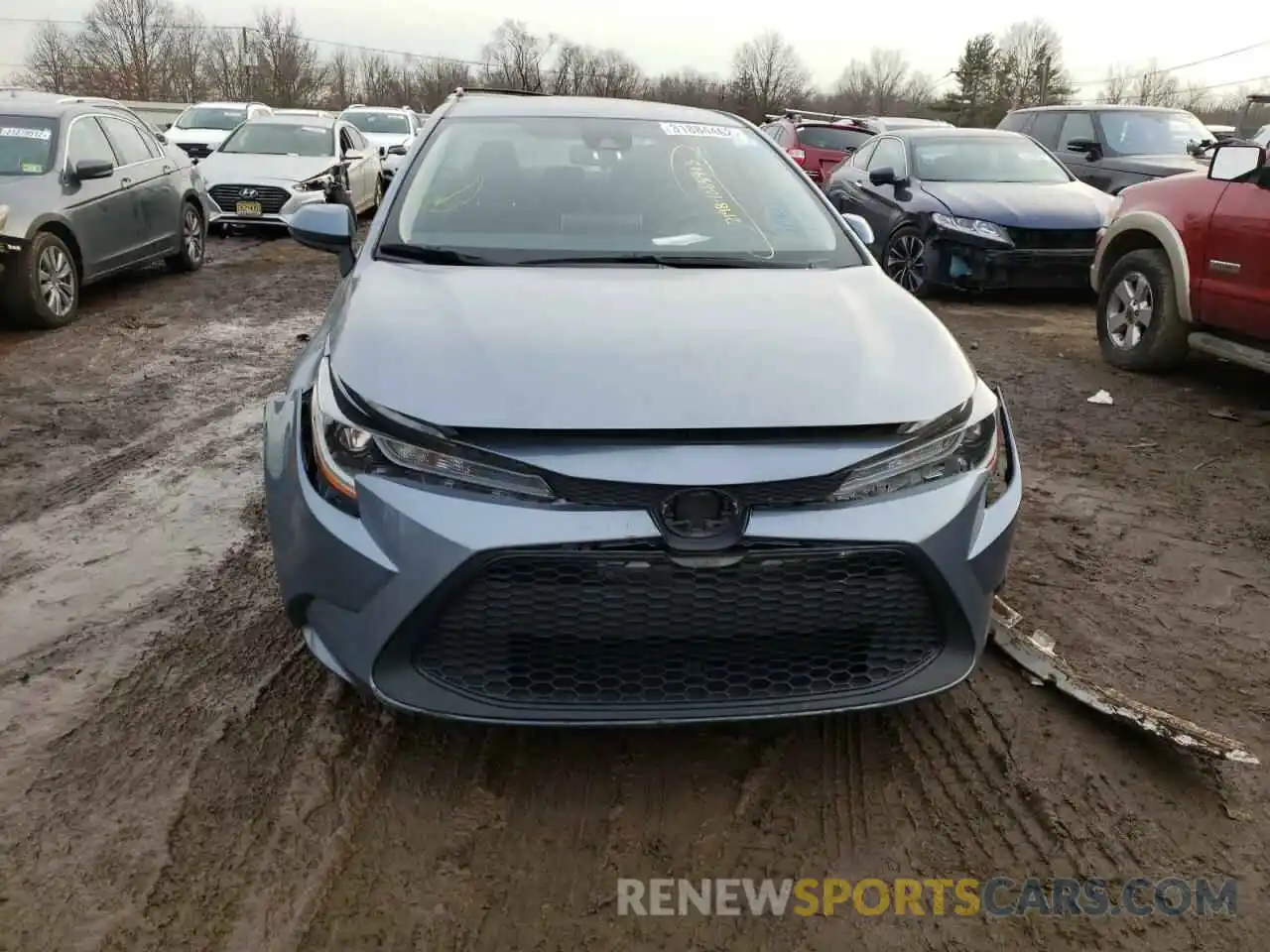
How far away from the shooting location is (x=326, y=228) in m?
3.88

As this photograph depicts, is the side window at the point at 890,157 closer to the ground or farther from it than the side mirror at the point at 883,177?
farther from it

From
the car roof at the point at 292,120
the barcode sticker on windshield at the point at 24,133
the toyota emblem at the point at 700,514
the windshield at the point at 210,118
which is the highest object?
the barcode sticker on windshield at the point at 24,133

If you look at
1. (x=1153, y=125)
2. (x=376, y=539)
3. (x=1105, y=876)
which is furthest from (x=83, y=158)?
(x=1153, y=125)

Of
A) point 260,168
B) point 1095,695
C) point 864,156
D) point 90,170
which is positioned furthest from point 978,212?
point 260,168

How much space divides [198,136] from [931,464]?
1845 cm

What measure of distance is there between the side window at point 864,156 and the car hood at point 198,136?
11.5 meters

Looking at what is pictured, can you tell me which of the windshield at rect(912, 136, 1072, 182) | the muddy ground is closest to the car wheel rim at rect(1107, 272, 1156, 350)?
the muddy ground

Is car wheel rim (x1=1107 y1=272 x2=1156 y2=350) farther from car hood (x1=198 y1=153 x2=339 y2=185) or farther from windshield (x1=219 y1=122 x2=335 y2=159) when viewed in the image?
windshield (x1=219 y1=122 x2=335 y2=159)

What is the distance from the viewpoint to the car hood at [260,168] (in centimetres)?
1255

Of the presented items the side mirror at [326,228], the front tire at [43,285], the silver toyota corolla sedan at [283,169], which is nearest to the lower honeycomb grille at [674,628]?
Result: the side mirror at [326,228]

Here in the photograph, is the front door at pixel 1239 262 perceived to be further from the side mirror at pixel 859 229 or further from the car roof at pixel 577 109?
the car roof at pixel 577 109

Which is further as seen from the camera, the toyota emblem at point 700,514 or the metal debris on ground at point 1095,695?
the metal debris on ground at point 1095,695

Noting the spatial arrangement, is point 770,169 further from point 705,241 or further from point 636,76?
point 636,76

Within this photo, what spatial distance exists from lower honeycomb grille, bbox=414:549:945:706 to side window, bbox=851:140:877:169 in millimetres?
9342
